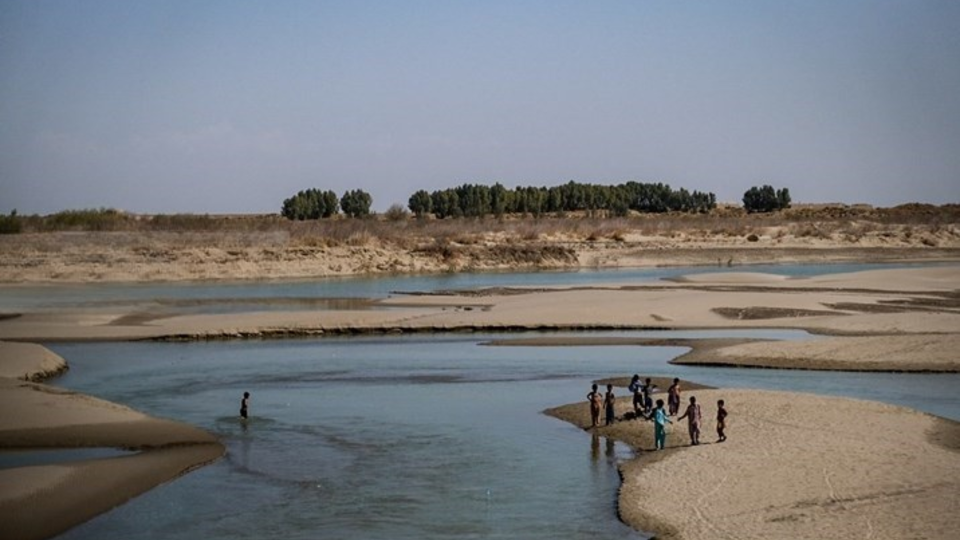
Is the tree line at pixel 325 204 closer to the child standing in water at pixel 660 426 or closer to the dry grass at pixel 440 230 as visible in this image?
the dry grass at pixel 440 230

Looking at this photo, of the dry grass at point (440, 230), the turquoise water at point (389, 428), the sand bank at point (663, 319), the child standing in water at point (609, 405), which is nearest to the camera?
the turquoise water at point (389, 428)

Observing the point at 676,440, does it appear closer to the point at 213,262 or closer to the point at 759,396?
the point at 759,396

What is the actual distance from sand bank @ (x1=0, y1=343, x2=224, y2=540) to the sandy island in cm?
12

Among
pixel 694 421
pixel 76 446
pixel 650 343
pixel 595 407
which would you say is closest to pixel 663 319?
pixel 650 343

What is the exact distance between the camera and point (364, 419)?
31.2 m

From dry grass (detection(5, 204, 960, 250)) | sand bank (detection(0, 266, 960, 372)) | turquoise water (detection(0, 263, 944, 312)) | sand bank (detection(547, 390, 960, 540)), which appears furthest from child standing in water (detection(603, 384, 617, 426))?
dry grass (detection(5, 204, 960, 250))

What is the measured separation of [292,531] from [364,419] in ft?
34.0

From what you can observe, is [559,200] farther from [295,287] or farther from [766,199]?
[295,287]

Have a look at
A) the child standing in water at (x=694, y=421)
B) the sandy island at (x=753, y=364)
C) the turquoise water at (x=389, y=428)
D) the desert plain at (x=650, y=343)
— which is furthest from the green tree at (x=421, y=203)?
the child standing in water at (x=694, y=421)

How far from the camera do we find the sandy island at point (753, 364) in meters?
20.8

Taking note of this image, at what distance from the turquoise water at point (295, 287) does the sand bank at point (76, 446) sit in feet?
93.3

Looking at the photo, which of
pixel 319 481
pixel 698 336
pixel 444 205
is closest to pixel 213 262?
pixel 698 336

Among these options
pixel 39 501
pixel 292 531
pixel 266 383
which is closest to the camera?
pixel 292 531

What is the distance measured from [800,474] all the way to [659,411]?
3.89m
